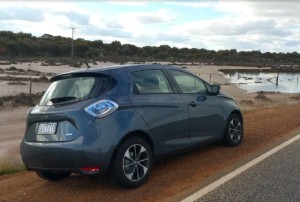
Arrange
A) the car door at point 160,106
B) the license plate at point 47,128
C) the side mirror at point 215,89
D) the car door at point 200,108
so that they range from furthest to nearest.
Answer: the side mirror at point 215,89 < the car door at point 200,108 < the car door at point 160,106 < the license plate at point 47,128

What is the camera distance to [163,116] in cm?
657

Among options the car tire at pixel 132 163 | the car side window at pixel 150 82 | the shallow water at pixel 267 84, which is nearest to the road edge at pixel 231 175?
the car tire at pixel 132 163

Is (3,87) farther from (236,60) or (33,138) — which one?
(236,60)

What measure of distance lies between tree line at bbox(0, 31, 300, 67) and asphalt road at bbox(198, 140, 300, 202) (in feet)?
283

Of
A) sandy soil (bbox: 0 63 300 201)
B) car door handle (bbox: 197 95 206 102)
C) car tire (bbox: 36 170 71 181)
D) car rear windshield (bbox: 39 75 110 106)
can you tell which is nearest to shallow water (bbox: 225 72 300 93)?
sandy soil (bbox: 0 63 300 201)

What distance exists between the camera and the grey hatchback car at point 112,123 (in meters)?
5.63

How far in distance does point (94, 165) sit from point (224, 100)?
3437mm

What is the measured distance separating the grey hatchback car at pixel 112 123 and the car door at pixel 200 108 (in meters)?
0.02

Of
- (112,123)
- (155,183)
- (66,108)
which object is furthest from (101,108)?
(155,183)

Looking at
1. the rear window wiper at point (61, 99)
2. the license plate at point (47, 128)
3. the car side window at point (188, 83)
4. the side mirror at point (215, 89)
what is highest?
the car side window at point (188, 83)

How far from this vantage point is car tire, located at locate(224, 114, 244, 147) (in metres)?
8.32

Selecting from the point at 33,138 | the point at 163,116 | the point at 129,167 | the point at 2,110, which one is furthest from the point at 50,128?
the point at 2,110

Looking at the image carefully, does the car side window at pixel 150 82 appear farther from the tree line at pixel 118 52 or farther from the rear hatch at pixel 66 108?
the tree line at pixel 118 52

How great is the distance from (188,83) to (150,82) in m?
1.01
